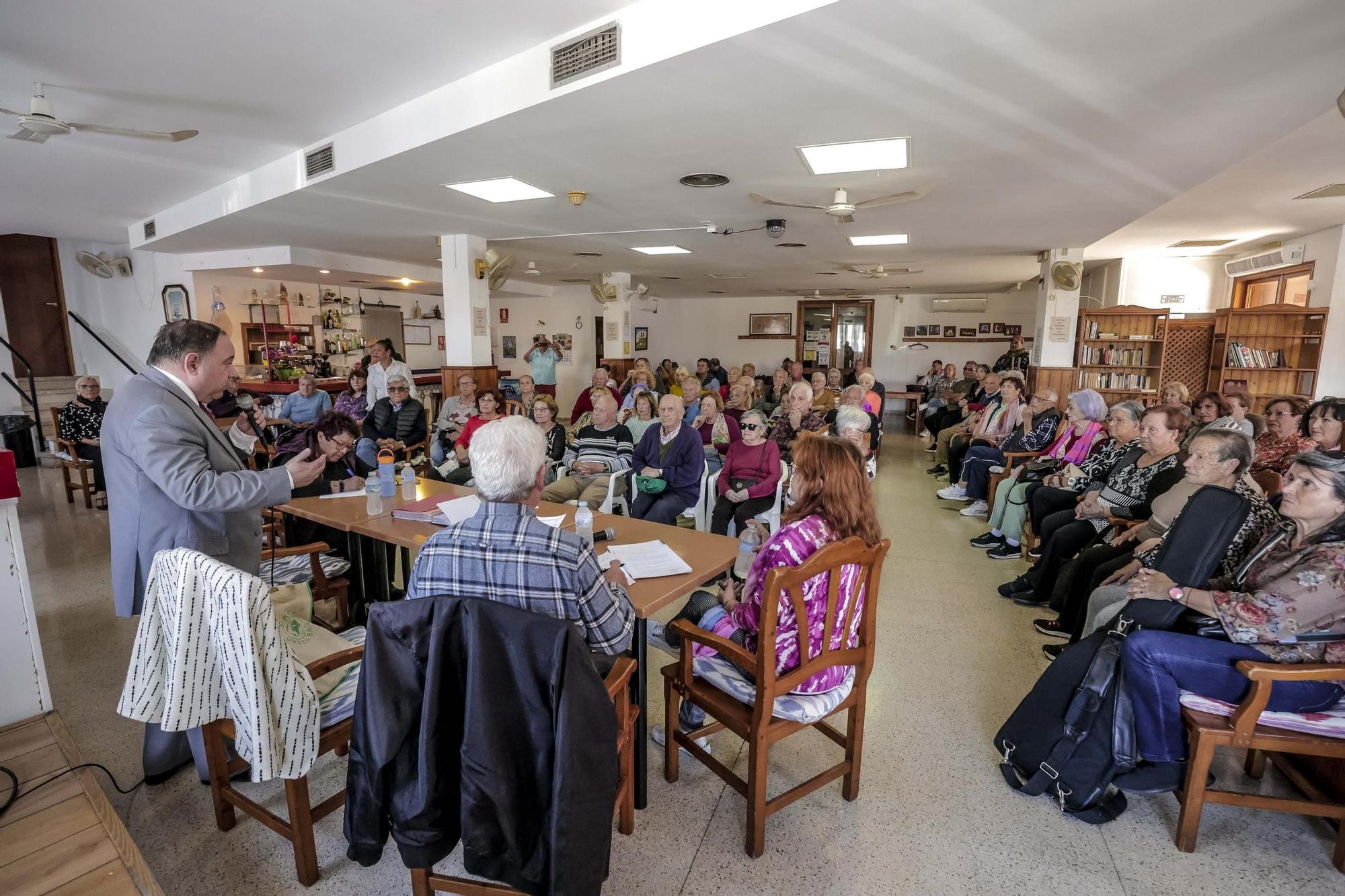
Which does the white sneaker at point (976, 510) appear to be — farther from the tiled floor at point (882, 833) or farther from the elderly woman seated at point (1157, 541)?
the tiled floor at point (882, 833)

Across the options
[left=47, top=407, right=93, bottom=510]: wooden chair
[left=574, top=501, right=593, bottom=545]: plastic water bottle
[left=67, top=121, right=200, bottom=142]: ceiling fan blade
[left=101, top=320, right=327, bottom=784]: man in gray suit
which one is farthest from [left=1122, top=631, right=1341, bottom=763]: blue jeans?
[left=47, top=407, right=93, bottom=510]: wooden chair

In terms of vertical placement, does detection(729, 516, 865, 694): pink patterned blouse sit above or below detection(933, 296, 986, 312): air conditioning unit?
below

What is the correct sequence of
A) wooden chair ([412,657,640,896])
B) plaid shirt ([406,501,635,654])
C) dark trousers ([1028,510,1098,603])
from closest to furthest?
plaid shirt ([406,501,635,654]) < wooden chair ([412,657,640,896]) < dark trousers ([1028,510,1098,603])

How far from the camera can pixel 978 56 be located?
2.57 m

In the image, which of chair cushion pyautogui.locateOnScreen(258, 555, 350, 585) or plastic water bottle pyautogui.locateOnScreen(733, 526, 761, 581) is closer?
plastic water bottle pyautogui.locateOnScreen(733, 526, 761, 581)

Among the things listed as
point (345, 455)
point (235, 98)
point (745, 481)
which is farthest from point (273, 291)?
point (745, 481)

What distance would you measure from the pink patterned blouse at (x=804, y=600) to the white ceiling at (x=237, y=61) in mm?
2347

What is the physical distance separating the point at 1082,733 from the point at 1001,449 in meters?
4.05

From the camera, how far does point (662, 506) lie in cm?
403

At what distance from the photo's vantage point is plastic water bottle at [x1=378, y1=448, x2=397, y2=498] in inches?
119

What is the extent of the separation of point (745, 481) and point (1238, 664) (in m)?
2.61

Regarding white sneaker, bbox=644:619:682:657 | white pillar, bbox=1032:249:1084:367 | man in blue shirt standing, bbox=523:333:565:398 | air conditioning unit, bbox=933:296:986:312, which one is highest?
air conditioning unit, bbox=933:296:986:312

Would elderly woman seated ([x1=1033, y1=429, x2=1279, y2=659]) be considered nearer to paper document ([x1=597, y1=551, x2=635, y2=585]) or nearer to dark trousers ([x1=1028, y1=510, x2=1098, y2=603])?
dark trousers ([x1=1028, y1=510, x2=1098, y2=603])

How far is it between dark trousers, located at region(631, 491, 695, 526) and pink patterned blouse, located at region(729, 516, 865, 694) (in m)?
2.14
